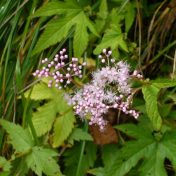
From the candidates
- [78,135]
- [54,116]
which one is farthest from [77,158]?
[54,116]

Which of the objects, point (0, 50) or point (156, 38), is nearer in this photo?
point (156, 38)

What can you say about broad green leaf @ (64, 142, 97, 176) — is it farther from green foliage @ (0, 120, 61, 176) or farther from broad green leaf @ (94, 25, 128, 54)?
broad green leaf @ (94, 25, 128, 54)

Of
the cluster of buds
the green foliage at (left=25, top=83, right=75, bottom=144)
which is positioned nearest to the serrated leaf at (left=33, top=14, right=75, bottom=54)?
the cluster of buds

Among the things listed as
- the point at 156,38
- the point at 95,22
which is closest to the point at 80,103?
the point at 95,22

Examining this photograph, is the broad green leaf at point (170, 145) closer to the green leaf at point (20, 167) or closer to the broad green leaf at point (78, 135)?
the broad green leaf at point (78, 135)

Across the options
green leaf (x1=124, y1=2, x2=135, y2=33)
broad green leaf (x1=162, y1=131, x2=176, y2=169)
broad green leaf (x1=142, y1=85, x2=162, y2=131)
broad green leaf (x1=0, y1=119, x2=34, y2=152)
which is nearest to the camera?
broad green leaf (x1=142, y1=85, x2=162, y2=131)

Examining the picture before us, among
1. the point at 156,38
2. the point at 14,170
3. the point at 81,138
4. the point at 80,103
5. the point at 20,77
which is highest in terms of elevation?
the point at 156,38

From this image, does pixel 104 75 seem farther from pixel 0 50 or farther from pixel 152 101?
pixel 0 50
